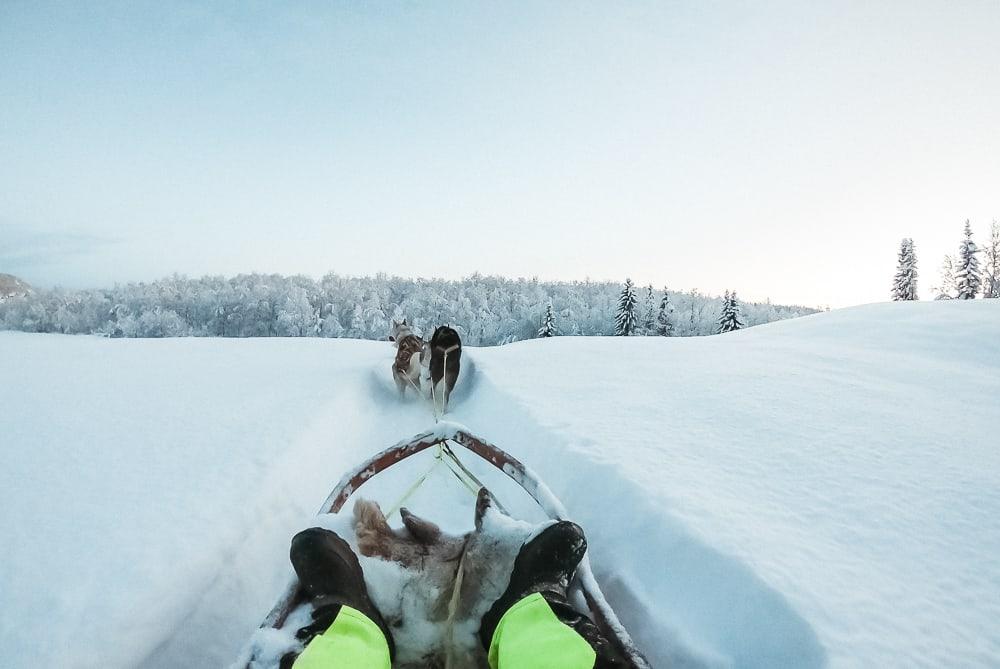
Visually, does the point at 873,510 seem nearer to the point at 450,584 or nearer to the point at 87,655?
the point at 450,584

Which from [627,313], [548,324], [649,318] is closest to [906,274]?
[627,313]

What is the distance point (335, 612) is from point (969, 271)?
4562 centimetres

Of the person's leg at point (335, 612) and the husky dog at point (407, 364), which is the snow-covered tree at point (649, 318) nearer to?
the husky dog at point (407, 364)

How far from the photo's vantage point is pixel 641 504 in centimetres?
273

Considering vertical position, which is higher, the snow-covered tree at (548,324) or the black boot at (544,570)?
the black boot at (544,570)

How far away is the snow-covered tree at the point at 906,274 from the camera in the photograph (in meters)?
36.3

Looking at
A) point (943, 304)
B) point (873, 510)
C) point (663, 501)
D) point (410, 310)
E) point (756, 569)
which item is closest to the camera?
point (756, 569)

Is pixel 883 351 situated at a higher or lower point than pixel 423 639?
→ higher

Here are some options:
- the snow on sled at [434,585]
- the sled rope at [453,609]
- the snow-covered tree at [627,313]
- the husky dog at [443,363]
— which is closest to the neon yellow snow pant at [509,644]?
the snow on sled at [434,585]

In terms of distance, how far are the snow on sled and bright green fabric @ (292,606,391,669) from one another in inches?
7.6

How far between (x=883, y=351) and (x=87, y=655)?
8.99 meters

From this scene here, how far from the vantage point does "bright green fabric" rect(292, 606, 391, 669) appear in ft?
4.90

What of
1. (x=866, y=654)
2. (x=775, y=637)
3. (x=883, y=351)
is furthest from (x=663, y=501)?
(x=883, y=351)

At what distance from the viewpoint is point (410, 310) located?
7119 cm
